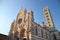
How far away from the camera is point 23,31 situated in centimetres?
2517

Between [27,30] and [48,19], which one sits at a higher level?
[48,19]

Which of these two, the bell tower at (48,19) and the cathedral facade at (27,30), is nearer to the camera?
the cathedral facade at (27,30)

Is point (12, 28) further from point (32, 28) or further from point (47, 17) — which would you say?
point (47, 17)

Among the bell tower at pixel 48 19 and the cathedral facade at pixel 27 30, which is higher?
the bell tower at pixel 48 19

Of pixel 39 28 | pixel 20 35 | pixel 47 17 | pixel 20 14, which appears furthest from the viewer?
pixel 47 17

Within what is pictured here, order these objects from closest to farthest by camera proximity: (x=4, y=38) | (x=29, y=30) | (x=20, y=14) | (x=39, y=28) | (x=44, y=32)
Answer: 1. (x=4, y=38)
2. (x=29, y=30)
3. (x=39, y=28)
4. (x=44, y=32)
5. (x=20, y=14)

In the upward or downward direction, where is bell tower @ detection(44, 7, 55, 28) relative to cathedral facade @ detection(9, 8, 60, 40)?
upward

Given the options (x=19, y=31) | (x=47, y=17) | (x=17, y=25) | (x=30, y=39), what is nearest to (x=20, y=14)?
(x=17, y=25)

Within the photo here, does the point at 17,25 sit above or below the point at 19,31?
above

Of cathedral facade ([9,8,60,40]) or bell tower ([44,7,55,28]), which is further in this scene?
bell tower ([44,7,55,28])

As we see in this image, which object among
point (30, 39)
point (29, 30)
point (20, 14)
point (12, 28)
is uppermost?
point (20, 14)

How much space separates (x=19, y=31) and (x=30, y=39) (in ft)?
15.9

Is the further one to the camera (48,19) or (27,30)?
(48,19)

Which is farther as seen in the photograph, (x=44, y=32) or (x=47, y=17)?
(x=47, y=17)
